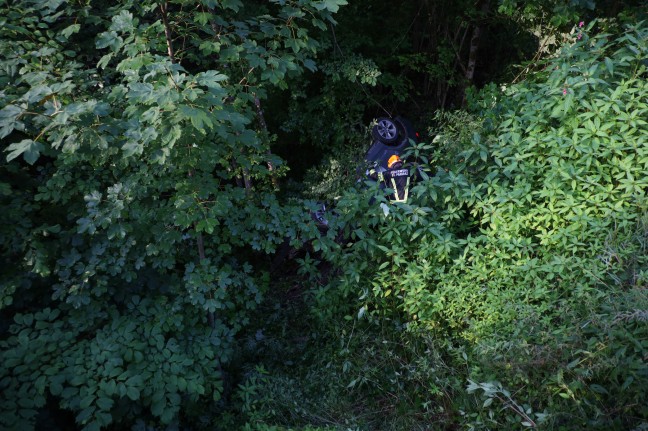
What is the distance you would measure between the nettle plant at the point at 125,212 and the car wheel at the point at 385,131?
2009 mm

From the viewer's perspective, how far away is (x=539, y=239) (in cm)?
385

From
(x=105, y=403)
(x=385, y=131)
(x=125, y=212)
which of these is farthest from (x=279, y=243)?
(x=385, y=131)

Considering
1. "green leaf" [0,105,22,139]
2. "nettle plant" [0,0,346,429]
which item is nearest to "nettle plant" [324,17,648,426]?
"nettle plant" [0,0,346,429]

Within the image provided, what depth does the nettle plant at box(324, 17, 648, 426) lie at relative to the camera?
314 cm

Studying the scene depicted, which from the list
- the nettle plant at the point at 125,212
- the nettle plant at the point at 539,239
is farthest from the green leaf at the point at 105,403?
the nettle plant at the point at 539,239

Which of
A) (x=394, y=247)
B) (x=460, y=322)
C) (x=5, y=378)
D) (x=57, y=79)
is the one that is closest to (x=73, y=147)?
(x=57, y=79)

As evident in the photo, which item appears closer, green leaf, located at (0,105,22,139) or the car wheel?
green leaf, located at (0,105,22,139)

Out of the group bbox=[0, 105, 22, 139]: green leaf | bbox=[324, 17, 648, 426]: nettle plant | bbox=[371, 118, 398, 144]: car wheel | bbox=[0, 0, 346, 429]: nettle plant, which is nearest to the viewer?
bbox=[0, 105, 22, 139]: green leaf

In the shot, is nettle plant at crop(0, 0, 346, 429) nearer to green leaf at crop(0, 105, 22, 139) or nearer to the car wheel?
green leaf at crop(0, 105, 22, 139)

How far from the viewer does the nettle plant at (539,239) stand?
314cm

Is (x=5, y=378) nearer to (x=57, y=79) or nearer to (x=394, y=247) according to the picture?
(x=57, y=79)

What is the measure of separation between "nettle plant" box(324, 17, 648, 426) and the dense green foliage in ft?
0.06

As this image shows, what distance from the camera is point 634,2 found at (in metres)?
5.01

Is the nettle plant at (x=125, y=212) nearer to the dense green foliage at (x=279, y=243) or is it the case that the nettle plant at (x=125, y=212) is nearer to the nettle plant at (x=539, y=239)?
the dense green foliage at (x=279, y=243)
